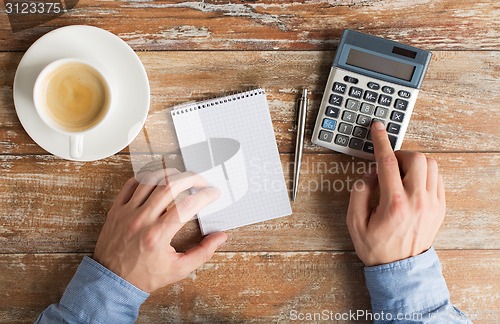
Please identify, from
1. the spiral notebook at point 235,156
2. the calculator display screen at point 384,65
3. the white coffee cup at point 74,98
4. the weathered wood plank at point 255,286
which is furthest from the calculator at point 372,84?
the white coffee cup at point 74,98

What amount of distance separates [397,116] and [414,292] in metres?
0.27

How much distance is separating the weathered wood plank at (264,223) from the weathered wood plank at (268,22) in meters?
0.19

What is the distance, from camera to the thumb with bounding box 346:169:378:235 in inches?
31.3

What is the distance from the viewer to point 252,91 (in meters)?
0.81

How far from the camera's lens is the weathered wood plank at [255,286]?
2.76ft

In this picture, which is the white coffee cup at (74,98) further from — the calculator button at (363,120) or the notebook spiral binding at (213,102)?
the calculator button at (363,120)

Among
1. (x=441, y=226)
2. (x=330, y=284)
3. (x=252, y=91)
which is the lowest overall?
(x=330, y=284)

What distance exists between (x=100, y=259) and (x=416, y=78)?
1.84 ft

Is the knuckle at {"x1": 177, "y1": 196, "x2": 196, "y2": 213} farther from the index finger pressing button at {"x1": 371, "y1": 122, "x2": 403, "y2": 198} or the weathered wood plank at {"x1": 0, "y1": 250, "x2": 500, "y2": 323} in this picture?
the index finger pressing button at {"x1": 371, "y1": 122, "x2": 403, "y2": 198}

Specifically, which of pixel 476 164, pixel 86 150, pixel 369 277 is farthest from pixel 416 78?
pixel 86 150

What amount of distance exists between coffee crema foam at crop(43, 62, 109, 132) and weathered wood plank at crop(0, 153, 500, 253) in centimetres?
9

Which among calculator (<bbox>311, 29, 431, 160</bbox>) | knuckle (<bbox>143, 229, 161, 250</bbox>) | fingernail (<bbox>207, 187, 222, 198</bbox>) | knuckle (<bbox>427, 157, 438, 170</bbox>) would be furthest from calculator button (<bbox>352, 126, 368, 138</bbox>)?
knuckle (<bbox>143, 229, 161, 250</bbox>)

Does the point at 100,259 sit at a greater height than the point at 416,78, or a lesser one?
lesser

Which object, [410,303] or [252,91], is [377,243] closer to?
[410,303]
